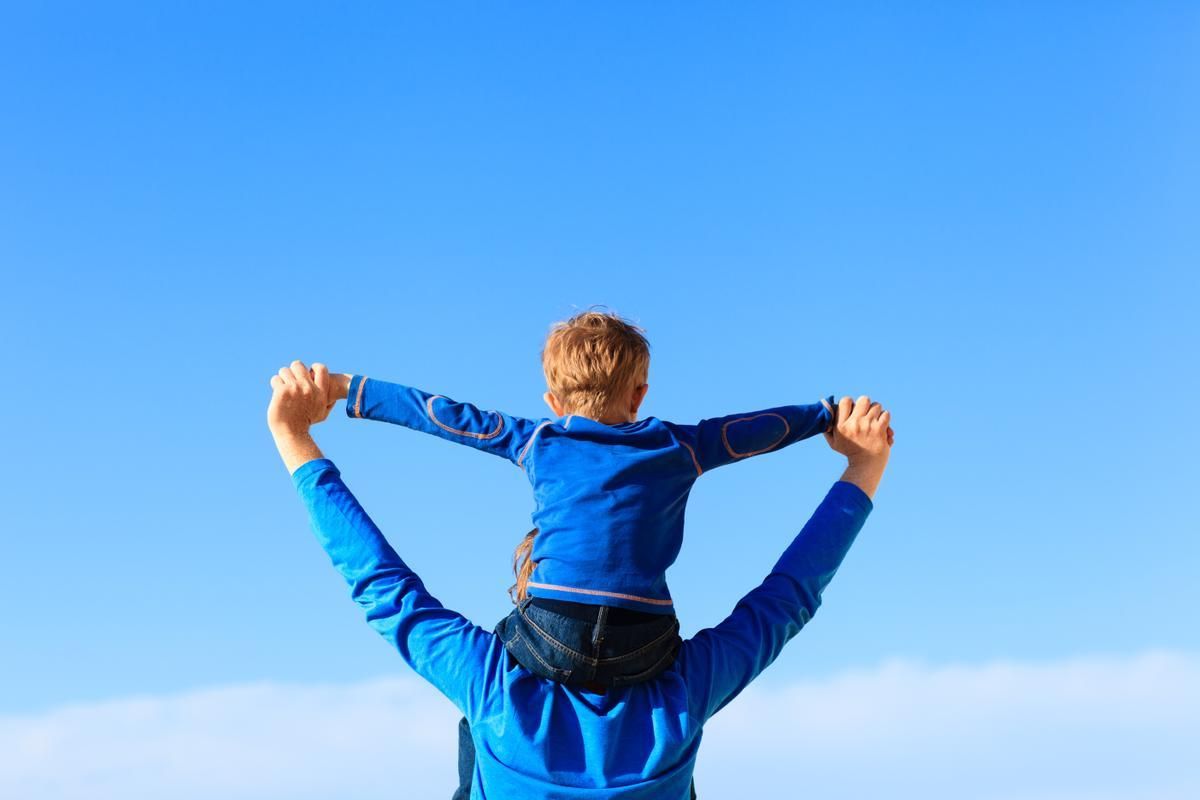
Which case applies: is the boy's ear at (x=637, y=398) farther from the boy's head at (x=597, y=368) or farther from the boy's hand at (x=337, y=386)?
the boy's hand at (x=337, y=386)

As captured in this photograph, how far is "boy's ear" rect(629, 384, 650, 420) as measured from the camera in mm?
5266

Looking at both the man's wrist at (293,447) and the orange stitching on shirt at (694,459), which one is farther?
the man's wrist at (293,447)

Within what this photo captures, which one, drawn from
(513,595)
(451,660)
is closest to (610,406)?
(513,595)

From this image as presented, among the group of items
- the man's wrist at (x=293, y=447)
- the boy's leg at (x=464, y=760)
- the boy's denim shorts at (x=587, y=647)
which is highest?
the man's wrist at (x=293, y=447)

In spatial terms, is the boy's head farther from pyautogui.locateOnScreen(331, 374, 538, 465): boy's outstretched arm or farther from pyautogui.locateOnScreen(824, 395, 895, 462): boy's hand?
pyautogui.locateOnScreen(824, 395, 895, 462): boy's hand

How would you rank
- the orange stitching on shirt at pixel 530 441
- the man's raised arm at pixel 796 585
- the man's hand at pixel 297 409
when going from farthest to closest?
the man's hand at pixel 297 409
the orange stitching on shirt at pixel 530 441
the man's raised arm at pixel 796 585

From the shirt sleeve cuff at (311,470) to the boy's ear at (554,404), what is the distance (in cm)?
87

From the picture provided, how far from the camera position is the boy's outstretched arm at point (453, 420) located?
515cm

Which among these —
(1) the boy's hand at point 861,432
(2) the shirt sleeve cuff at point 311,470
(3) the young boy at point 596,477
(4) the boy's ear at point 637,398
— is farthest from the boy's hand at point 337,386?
(1) the boy's hand at point 861,432

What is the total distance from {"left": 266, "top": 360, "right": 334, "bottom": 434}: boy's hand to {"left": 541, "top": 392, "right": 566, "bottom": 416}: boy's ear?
888 mm

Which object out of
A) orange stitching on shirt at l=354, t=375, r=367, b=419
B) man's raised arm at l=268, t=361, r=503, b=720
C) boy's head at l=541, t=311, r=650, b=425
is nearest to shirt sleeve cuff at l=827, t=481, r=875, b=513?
boy's head at l=541, t=311, r=650, b=425

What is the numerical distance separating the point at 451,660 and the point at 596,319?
1439mm

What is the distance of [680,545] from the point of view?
5051mm

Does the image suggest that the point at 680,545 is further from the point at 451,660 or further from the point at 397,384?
the point at 397,384
